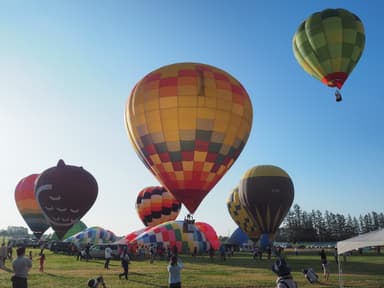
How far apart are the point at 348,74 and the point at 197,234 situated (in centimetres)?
1863

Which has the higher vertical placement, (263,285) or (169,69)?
(169,69)

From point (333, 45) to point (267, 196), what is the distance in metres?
18.7

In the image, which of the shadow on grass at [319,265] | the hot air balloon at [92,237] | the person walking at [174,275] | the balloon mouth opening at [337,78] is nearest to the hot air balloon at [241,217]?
the shadow on grass at [319,265]

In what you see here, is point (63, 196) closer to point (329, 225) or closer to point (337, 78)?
point (337, 78)

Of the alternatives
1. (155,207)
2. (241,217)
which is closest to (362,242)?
(241,217)

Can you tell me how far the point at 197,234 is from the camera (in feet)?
121

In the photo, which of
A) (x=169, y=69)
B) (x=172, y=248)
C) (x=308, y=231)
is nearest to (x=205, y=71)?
(x=169, y=69)

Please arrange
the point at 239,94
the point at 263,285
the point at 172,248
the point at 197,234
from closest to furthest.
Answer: the point at 263,285 → the point at 239,94 → the point at 172,248 → the point at 197,234

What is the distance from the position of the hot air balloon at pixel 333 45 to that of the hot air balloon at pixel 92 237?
31565mm

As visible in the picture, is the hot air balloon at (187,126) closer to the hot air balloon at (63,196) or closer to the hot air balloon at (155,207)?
the hot air balloon at (63,196)

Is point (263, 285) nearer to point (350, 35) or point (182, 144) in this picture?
point (182, 144)

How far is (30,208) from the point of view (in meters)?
54.7

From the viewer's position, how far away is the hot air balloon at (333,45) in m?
27.9

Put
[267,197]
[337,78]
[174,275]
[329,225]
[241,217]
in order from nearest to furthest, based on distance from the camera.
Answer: [174,275] → [337,78] → [267,197] → [241,217] → [329,225]
